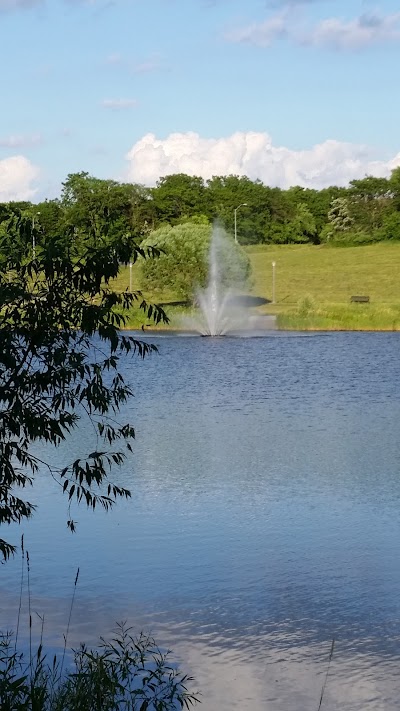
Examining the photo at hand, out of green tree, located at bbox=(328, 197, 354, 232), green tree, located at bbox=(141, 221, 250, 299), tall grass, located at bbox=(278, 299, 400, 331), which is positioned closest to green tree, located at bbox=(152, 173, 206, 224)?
green tree, located at bbox=(328, 197, 354, 232)

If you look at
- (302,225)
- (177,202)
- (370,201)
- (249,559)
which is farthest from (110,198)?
(249,559)

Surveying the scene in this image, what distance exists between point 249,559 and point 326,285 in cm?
9665

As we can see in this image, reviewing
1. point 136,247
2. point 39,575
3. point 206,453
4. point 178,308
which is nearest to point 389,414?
point 206,453

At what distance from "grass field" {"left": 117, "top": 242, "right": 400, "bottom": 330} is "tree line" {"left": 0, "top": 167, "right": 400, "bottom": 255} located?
24.5 feet

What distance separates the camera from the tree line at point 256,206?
14725cm

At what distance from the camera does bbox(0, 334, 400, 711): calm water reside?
10688mm

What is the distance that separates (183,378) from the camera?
46062 mm

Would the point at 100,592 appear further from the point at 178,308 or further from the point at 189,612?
the point at 178,308

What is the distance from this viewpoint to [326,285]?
110312mm

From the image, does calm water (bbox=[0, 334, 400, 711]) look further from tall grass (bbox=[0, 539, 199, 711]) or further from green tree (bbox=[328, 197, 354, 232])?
green tree (bbox=[328, 197, 354, 232])

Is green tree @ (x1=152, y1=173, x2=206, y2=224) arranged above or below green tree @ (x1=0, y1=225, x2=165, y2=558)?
above

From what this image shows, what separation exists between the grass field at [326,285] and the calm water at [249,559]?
45849 millimetres

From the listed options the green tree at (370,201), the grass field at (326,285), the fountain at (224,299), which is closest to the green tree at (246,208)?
the grass field at (326,285)

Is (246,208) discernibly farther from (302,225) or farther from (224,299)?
(224,299)
